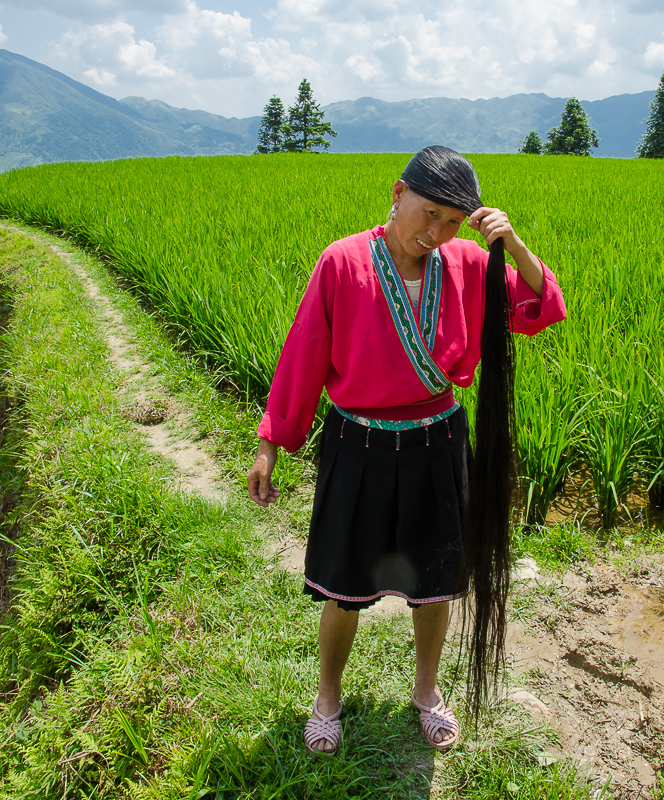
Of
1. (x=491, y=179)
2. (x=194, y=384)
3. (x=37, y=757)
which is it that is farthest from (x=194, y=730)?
(x=491, y=179)

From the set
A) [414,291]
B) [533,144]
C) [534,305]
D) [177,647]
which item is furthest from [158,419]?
[533,144]

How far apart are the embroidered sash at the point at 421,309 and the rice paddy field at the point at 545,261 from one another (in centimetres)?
108

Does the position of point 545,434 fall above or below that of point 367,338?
below

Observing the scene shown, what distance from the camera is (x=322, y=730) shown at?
125 centimetres

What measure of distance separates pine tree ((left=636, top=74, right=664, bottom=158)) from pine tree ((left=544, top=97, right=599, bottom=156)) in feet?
11.2

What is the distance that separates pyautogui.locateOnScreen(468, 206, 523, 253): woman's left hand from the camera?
90 cm

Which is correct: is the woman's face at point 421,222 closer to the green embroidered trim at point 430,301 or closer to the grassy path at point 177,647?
the green embroidered trim at point 430,301

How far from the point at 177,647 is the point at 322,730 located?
51 cm

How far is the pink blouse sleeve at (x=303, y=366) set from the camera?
101 centimetres

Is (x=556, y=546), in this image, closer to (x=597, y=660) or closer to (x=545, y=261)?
(x=597, y=660)

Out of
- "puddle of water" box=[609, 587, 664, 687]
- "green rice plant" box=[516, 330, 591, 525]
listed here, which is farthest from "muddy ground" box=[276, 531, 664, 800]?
"green rice plant" box=[516, 330, 591, 525]

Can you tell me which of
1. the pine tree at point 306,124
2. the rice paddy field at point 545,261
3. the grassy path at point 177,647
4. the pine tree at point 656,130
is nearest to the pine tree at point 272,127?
the pine tree at point 306,124

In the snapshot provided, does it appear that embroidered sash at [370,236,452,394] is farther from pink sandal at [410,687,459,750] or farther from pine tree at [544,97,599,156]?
pine tree at [544,97,599,156]

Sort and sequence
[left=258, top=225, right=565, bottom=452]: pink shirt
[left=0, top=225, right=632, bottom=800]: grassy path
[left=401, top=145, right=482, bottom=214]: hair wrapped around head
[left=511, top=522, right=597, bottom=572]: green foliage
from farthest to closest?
1. [left=511, top=522, right=597, bottom=572]: green foliage
2. [left=0, top=225, right=632, bottom=800]: grassy path
3. [left=258, top=225, right=565, bottom=452]: pink shirt
4. [left=401, top=145, right=482, bottom=214]: hair wrapped around head
